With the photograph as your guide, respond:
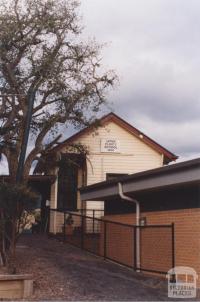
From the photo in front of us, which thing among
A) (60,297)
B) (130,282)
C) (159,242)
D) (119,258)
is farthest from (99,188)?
(60,297)

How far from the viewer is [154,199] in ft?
51.6

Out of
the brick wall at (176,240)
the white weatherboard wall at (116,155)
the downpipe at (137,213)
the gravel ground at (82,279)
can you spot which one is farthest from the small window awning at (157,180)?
the white weatherboard wall at (116,155)

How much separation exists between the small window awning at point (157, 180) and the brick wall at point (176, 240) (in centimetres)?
87

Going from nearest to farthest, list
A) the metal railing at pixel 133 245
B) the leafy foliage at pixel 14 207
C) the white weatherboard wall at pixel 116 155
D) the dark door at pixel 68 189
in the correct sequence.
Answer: the leafy foliage at pixel 14 207 → the metal railing at pixel 133 245 → the dark door at pixel 68 189 → the white weatherboard wall at pixel 116 155

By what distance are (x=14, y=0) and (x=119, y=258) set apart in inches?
417

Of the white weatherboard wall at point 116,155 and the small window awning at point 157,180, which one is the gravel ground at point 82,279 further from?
the white weatherboard wall at point 116,155

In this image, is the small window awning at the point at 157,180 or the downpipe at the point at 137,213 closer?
the small window awning at the point at 157,180

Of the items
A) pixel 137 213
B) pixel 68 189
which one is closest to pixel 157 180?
pixel 137 213

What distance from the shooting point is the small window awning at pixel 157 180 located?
1245 cm

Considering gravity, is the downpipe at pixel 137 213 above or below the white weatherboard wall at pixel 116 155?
below

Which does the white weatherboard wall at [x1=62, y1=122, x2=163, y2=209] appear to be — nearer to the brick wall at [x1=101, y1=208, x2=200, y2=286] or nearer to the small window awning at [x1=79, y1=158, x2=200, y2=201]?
the small window awning at [x1=79, y1=158, x2=200, y2=201]

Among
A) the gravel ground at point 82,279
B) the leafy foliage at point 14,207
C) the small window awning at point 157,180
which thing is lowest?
the gravel ground at point 82,279

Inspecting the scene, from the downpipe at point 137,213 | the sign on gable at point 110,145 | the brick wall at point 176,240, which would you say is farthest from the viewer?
the sign on gable at point 110,145

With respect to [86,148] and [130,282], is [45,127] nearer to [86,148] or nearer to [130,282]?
[86,148]
